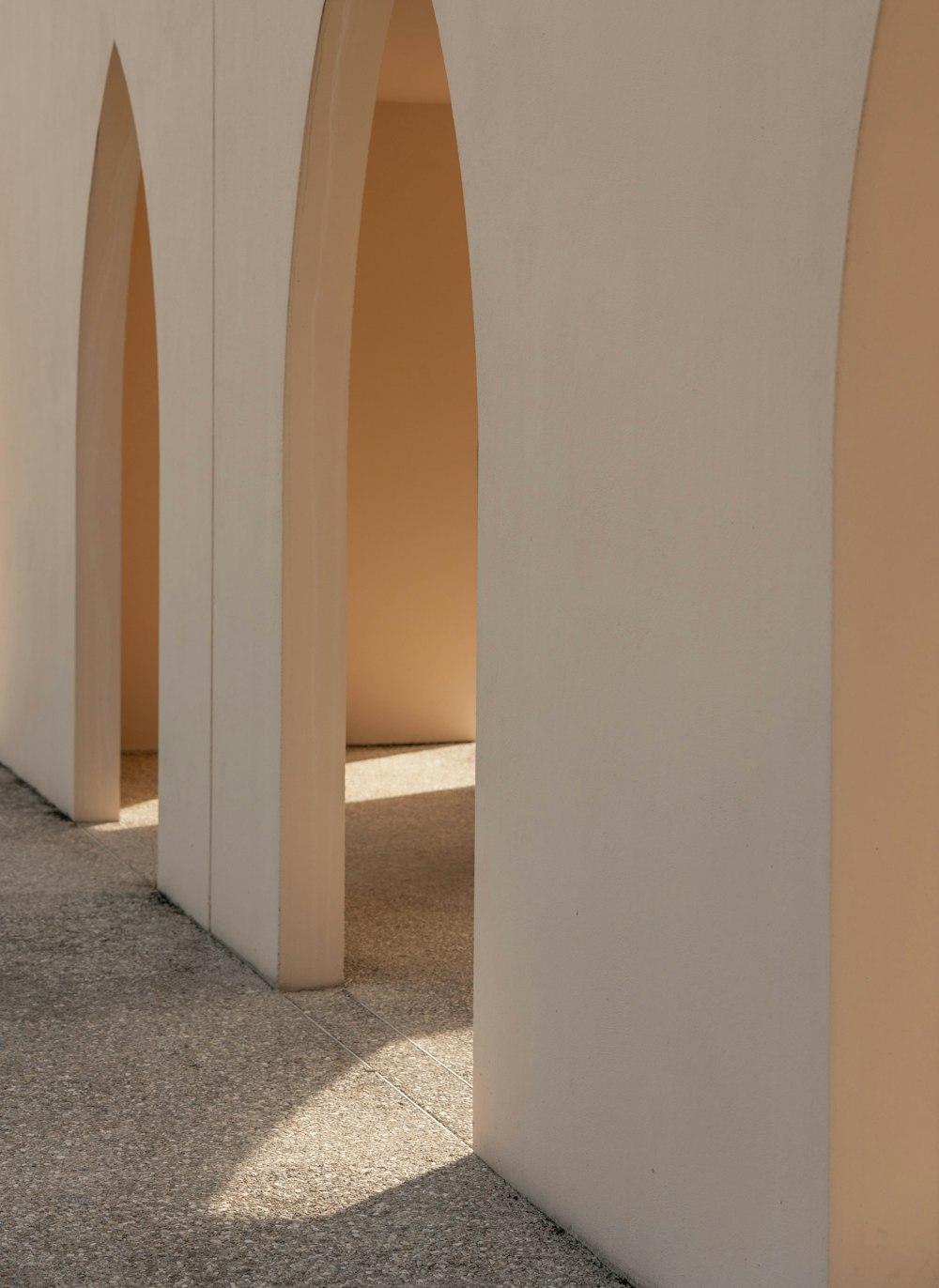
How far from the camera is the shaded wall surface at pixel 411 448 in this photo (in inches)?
456

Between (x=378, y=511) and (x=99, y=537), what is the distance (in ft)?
11.1

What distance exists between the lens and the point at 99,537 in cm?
872

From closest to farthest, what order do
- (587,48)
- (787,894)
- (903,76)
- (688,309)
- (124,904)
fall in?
(903,76) → (787,894) → (688,309) → (587,48) → (124,904)

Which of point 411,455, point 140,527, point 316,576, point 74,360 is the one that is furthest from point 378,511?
point 316,576

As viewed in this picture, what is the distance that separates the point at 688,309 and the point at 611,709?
81 cm

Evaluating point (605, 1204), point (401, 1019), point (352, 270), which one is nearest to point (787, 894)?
point (605, 1204)

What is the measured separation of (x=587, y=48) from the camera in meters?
3.26

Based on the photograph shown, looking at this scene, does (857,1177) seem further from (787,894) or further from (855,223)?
(855,223)

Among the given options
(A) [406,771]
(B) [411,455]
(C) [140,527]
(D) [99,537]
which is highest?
(B) [411,455]

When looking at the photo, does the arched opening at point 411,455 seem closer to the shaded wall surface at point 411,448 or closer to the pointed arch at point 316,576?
the shaded wall surface at point 411,448

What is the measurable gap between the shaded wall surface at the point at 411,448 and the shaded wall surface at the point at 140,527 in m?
1.45

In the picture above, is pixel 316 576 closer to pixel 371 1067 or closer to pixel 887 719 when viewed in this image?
pixel 371 1067

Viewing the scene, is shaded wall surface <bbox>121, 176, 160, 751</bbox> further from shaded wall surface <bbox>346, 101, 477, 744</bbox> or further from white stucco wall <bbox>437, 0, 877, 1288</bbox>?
white stucco wall <bbox>437, 0, 877, 1288</bbox>

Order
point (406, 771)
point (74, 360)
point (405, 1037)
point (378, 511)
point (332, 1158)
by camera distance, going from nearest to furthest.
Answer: point (332, 1158), point (405, 1037), point (74, 360), point (406, 771), point (378, 511)
